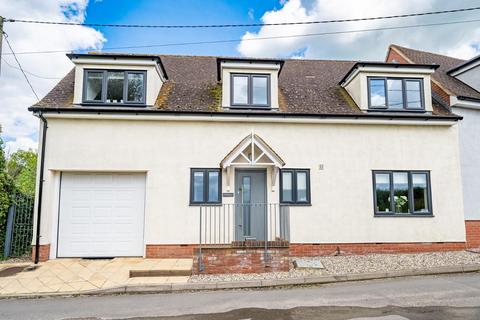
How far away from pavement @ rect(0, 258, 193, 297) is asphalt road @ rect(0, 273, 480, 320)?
1.86ft

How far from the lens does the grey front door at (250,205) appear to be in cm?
1027

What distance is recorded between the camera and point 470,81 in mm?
13422

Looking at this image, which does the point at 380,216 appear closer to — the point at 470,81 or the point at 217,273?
the point at 217,273

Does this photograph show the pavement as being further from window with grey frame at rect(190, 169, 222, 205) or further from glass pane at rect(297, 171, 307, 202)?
glass pane at rect(297, 171, 307, 202)

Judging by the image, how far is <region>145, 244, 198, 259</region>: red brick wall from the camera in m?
9.90

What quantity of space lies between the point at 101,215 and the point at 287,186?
591cm

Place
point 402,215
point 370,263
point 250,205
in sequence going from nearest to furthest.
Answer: point 370,263
point 250,205
point 402,215

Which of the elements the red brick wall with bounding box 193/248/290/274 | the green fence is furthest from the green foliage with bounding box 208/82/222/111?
the green fence

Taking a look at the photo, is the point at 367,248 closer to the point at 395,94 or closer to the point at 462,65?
the point at 395,94

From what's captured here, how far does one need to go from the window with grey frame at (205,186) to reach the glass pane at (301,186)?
252cm

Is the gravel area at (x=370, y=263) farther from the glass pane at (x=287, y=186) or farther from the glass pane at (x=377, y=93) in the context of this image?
the glass pane at (x=377, y=93)

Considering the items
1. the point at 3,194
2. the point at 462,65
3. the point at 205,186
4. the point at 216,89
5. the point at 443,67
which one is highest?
the point at 443,67

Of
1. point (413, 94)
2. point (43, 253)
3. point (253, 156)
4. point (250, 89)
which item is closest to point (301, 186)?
point (253, 156)

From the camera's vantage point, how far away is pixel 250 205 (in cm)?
1038
